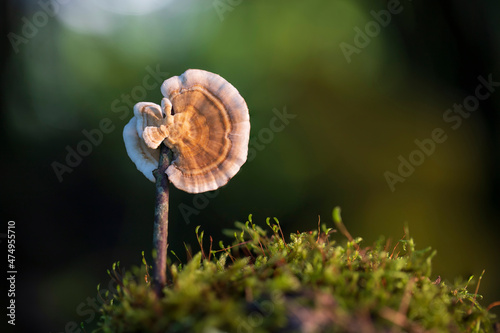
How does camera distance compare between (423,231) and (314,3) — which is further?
(314,3)

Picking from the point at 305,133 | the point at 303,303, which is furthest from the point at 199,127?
the point at 305,133

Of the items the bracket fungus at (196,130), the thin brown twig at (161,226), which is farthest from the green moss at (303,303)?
the bracket fungus at (196,130)

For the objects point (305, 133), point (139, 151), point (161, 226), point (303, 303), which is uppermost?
point (305, 133)

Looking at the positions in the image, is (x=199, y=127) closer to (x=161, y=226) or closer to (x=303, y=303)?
(x=161, y=226)

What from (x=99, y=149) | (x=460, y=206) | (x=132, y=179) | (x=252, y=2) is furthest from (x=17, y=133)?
(x=460, y=206)

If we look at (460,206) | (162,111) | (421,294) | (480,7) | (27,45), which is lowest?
(421,294)

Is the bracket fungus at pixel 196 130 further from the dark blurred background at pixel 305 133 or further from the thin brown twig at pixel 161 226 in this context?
the dark blurred background at pixel 305 133

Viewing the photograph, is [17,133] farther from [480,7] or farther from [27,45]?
[480,7]
